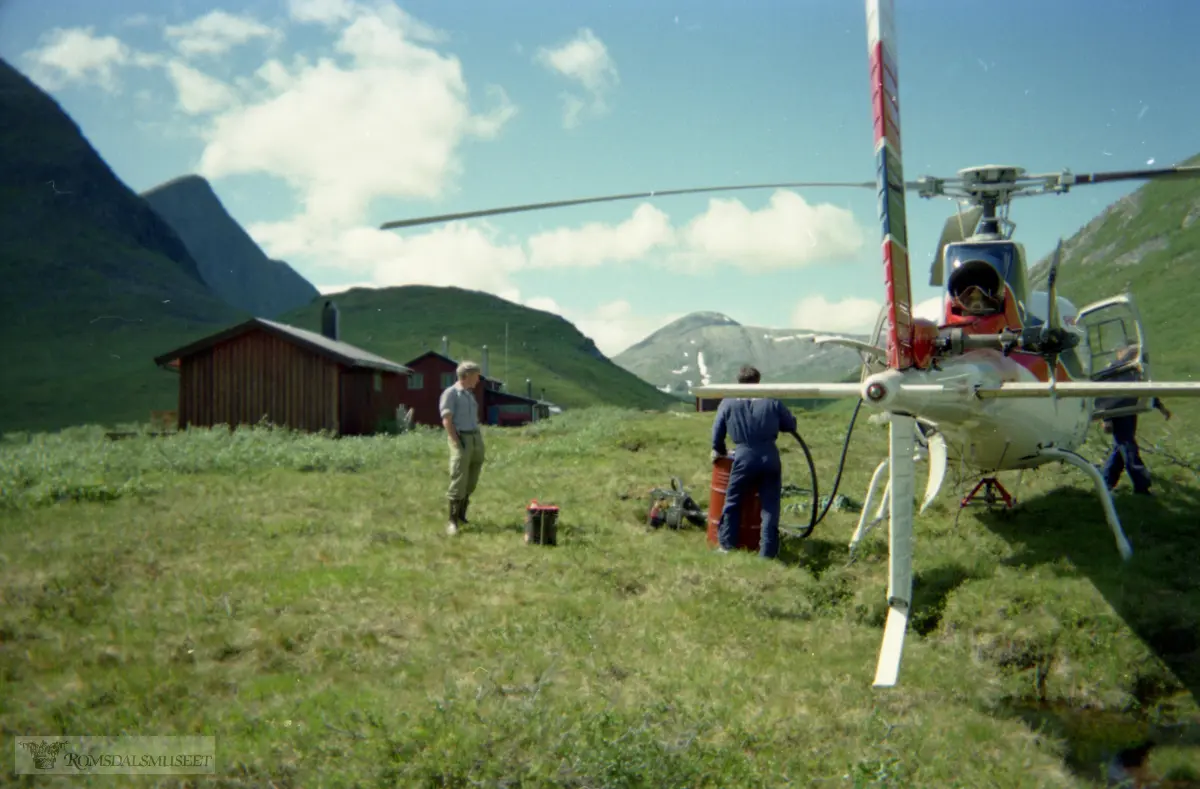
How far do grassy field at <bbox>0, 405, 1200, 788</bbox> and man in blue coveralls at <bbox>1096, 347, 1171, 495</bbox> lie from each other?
1.33 ft

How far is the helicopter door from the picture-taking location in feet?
35.0

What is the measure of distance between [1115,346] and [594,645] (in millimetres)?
9496

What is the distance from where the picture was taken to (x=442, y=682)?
17.7 feet

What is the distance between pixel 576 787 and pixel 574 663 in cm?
167

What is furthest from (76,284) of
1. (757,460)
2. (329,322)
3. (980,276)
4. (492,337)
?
(980,276)

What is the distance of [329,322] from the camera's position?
131 feet

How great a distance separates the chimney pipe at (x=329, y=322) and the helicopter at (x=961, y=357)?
3436 cm

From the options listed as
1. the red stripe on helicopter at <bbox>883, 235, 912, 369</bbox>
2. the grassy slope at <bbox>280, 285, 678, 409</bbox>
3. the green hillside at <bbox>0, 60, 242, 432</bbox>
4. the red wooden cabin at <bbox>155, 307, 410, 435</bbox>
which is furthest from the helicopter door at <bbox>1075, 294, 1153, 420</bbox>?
the grassy slope at <bbox>280, 285, 678, 409</bbox>

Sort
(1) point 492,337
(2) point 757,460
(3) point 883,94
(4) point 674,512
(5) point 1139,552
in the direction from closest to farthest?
1. (3) point 883,94
2. (5) point 1139,552
3. (2) point 757,460
4. (4) point 674,512
5. (1) point 492,337

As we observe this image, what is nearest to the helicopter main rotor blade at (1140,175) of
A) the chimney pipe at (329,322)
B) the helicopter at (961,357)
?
the helicopter at (961,357)

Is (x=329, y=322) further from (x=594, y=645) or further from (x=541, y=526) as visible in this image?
(x=594, y=645)

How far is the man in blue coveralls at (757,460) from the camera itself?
9.16 meters

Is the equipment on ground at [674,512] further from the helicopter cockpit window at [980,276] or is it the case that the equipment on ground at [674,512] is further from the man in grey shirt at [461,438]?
the helicopter cockpit window at [980,276]

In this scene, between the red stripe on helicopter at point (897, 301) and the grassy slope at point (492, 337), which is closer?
the red stripe on helicopter at point (897, 301)
